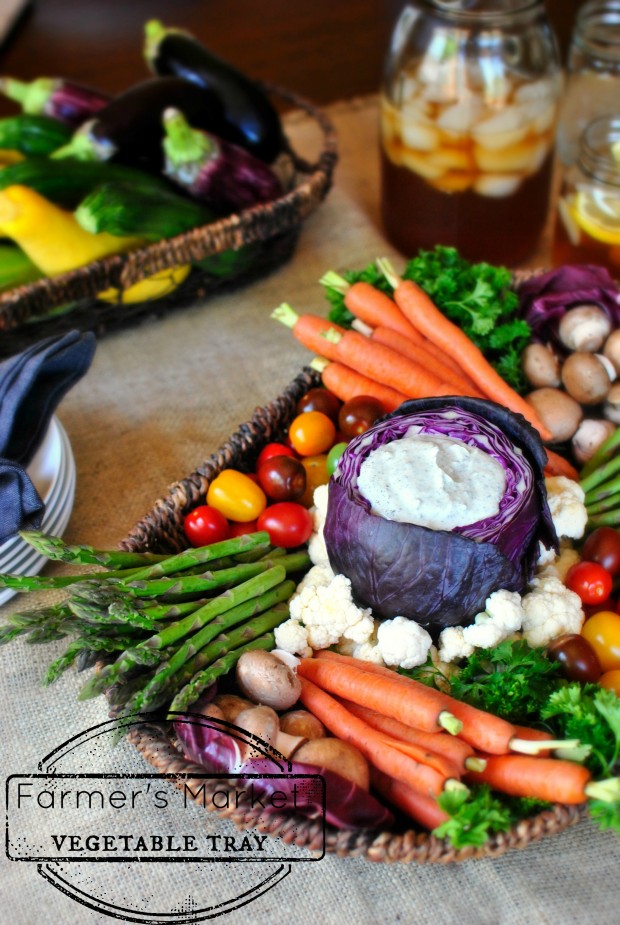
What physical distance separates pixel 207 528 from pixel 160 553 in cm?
10

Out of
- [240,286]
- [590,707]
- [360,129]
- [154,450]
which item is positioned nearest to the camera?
[590,707]

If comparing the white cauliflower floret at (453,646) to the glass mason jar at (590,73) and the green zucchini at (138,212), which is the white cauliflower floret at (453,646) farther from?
the glass mason jar at (590,73)

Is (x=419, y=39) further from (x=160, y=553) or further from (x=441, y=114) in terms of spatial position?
(x=160, y=553)

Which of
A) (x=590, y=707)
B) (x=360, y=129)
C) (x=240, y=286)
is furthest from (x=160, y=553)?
(x=360, y=129)

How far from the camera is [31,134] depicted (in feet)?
8.10

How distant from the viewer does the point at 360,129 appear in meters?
3.21

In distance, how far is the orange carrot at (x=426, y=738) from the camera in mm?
1233

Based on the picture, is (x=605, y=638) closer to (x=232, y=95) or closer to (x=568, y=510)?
(x=568, y=510)

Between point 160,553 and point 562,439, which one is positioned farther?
point 562,439

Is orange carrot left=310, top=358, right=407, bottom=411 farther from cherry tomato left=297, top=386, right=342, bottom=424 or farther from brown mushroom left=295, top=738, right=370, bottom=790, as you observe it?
brown mushroom left=295, top=738, right=370, bottom=790

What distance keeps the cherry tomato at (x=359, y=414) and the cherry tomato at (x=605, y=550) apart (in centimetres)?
47

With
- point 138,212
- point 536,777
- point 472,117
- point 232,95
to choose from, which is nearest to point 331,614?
point 536,777

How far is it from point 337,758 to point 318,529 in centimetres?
49

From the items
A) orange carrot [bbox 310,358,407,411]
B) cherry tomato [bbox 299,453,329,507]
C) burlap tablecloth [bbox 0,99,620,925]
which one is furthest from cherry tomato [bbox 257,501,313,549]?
burlap tablecloth [bbox 0,99,620,925]
